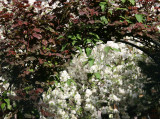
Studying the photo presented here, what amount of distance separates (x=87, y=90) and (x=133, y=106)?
2.80 metres

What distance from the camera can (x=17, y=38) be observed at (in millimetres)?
2830

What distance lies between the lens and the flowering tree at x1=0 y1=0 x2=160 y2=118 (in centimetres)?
280

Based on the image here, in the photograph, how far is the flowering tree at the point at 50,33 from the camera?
280 cm

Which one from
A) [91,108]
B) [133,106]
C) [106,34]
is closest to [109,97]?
[91,108]

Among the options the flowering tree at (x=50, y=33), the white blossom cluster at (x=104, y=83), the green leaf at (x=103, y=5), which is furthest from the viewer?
the white blossom cluster at (x=104, y=83)

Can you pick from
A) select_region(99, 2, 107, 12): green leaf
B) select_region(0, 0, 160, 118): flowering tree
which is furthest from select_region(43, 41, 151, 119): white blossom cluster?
select_region(99, 2, 107, 12): green leaf

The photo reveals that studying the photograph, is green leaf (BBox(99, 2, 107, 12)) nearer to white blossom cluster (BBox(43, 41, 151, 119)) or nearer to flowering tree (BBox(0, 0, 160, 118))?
flowering tree (BBox(0, 0, 160, 118))

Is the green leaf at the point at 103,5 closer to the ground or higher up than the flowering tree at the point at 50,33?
higher up

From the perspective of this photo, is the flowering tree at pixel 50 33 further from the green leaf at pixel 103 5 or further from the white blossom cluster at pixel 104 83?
the white blossom cluster at pixel 104 83

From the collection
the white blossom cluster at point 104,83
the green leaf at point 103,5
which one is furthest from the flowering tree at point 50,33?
the white blossom cluster at point 104,83

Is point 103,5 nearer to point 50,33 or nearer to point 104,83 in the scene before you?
point 50,33

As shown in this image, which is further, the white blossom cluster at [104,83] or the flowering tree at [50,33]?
the white blossom cluster at [104,83]

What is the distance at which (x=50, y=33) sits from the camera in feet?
9.95

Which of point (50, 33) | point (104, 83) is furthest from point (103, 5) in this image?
point (104, 83)
